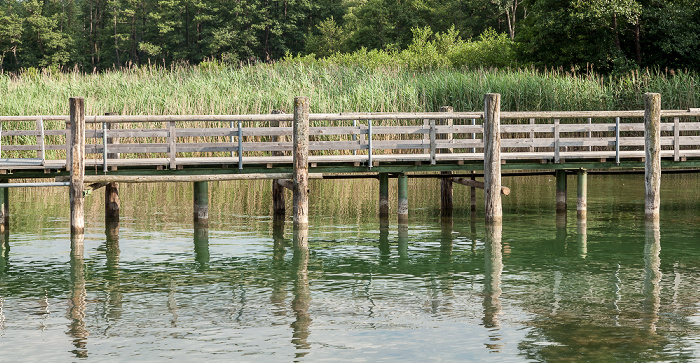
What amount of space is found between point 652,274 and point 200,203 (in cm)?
957

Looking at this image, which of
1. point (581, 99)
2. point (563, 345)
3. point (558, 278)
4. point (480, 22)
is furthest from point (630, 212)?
point (480, 22)

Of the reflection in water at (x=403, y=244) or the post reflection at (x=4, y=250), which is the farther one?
the reflection in water at (x=403, y=244)

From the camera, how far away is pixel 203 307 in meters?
12.7

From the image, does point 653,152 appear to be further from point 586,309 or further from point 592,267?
point 586,309

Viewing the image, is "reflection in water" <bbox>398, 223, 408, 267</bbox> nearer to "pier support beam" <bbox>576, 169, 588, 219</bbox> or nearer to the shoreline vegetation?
"pier support beam" <bbox>576, 169, 588, 219</bbox>

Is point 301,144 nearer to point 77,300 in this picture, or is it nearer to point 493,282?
point 493,282

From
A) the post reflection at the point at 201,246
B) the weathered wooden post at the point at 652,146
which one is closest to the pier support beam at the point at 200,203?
the post reflection at the point at 201,246

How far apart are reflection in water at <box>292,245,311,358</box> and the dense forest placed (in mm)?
22964

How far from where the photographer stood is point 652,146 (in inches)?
783

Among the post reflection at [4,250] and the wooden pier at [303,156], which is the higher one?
the wooden pier at [303,156]

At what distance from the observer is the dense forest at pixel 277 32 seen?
37.7 metres

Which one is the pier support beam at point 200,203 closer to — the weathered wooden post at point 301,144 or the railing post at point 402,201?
the weathered wooden post at point 301,144

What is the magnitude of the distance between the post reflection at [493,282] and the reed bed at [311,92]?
22.3 feet

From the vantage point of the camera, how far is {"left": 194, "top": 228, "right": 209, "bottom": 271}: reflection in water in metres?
16.2
